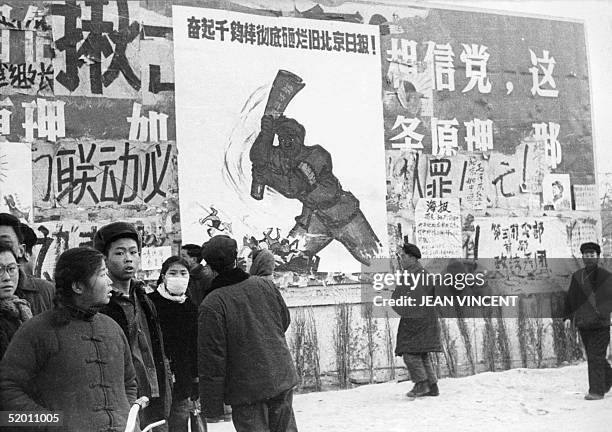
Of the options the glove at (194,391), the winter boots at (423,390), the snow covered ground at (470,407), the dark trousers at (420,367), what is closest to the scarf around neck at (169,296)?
the glove at (194,391)

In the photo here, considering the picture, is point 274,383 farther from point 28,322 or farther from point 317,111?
point 317,111

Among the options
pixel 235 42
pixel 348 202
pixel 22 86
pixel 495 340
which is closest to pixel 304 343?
pixel 348 202

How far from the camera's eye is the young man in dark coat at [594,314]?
6.70m

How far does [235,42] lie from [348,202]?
160cm

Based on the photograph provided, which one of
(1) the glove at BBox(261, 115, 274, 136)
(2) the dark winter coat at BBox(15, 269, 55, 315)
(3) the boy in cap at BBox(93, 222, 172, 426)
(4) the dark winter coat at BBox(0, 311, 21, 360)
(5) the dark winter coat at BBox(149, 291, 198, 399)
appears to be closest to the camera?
(4) the dark winter coat at BBox(0, 311, 21, 360)

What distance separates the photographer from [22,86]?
631 centimetres

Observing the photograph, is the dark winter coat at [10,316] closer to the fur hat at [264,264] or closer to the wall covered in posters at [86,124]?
the fur hat at [264,264]

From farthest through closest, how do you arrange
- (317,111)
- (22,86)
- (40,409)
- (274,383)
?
(317,111)
(22,86)
(274,383)
(40,409)

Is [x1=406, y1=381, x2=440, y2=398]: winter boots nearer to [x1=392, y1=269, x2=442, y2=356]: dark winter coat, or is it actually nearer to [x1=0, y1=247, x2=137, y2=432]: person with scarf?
[x1=392, y1=269, x2=442, y2=356]: dark winter coat

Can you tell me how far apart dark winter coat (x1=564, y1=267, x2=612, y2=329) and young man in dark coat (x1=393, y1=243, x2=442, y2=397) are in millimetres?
1061

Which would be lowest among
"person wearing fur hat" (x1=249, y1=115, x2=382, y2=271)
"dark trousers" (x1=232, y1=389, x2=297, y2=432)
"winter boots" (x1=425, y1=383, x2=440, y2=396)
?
"winter boots" (x1=425, y1=383, x2=440, y2=396)


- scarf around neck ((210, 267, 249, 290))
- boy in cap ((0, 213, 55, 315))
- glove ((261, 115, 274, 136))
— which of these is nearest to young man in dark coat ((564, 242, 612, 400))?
glove ((261, 115, 274, 136))

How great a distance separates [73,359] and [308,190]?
4644 mm

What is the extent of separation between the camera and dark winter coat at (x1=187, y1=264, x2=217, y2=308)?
5.63 metres
